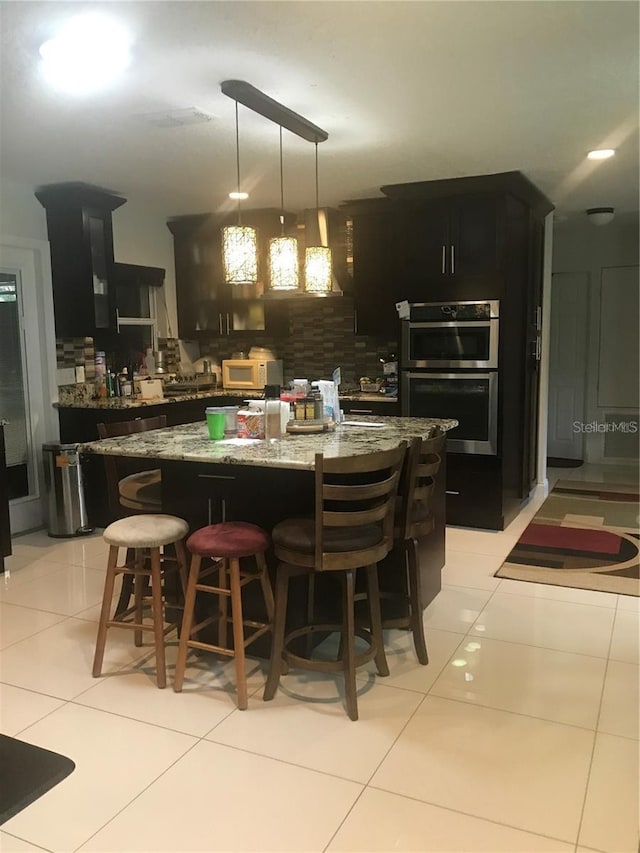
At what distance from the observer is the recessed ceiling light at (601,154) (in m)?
4.04

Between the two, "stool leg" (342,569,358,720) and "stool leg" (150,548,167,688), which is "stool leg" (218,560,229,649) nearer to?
"stool leg" (150,548,167,688)

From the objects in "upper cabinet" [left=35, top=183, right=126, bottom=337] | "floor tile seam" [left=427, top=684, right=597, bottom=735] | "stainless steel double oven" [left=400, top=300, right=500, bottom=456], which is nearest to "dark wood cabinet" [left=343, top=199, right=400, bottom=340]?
"stainless steel double oven" [left=400, top=300, right=500, bottom=456]

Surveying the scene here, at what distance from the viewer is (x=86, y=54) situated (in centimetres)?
258

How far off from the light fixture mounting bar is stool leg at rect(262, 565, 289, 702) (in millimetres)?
2018

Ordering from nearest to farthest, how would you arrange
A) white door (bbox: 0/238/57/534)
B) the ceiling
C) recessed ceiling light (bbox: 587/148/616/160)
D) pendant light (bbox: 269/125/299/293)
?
1. the ceiling
2. pendant light (bbox: 269/125/299/293)
3. recessed ceiling light (bbox: 587/148/616/160)
4. white door (bbox: 0/238/57/534)

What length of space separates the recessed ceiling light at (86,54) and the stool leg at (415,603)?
2.26 meters

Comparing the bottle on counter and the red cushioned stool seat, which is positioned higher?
the bottle on counter

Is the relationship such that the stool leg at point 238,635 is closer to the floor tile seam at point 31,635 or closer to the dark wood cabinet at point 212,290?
the floor tile seam at point 31,635

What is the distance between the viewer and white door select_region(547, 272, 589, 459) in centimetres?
719

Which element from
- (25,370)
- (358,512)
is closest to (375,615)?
(358,512)

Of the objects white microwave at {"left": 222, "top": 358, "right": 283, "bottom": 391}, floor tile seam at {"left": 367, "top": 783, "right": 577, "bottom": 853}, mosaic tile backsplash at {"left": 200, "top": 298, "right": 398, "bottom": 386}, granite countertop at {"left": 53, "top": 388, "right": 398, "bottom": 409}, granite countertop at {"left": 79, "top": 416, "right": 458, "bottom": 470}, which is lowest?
floor tile seam at {"left": 367, "top": 783, "right": 577, "bottom": 853}

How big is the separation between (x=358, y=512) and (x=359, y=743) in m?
0.80

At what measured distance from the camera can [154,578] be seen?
2.74 meters

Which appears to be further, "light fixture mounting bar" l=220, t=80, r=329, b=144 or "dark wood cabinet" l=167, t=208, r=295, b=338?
"dark wood cabinet" l=167, t=208, r=295, b=338
